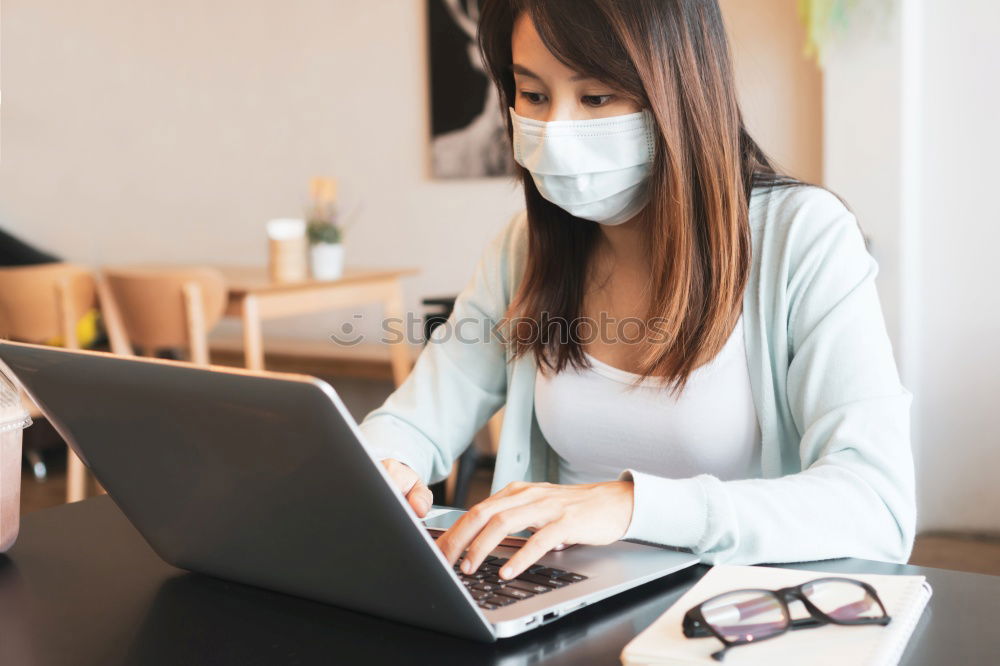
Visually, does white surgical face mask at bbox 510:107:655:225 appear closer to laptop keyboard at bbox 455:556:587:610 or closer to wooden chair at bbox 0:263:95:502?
laptop keyboard at bbox 455:556:587:610

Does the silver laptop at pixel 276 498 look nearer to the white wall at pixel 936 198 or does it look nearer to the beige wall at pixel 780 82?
the white wall at pixel 936 198

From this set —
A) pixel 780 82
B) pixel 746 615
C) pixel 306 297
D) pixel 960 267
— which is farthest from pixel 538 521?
pixel 306 297

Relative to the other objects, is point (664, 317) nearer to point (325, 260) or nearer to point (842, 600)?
point (842, 600)

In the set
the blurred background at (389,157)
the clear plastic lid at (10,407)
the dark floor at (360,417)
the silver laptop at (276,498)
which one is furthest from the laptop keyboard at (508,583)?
the blurred background at (389,157)

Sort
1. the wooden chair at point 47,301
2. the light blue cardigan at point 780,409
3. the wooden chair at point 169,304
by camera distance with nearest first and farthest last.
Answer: the light blue cardigan at point 780,409, the wooden chair at point 169,304, the wooden chair at point 47,301

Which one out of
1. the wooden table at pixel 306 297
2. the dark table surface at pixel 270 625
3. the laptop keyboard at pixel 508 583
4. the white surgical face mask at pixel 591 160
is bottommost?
the wooden table at pixel 306 297

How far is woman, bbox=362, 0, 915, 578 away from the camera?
953 mm

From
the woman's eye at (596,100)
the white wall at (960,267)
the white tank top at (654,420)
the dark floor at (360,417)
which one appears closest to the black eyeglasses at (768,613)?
the white tank top at (654,420)

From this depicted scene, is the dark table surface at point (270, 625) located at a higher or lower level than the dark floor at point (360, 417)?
higher

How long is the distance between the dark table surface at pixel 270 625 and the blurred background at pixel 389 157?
6.79 feet

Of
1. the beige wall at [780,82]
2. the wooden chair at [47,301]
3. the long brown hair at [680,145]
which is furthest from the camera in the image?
the wooden chair at [47,301]

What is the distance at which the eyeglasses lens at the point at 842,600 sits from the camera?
61 centimetres

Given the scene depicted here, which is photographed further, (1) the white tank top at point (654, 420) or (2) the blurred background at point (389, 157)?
(2) the blurred background at point (389, 157)

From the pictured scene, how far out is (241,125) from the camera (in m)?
4.28
